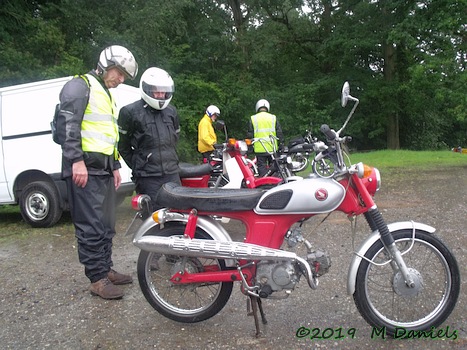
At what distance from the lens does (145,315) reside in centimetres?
343

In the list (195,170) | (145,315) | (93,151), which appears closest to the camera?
(145,315)

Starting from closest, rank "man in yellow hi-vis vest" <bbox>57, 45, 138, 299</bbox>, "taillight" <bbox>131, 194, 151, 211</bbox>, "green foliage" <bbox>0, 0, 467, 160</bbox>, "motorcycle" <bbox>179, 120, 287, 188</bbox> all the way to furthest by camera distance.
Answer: "taillight" <bbox>131, 194, 151, 211</bbox>
"man in yellow hi-vis vest" <bbox>57, 45, 138, 299</bbox>
"motorcycle" <bbox>179, 120, 287, 188</bbox>
"green foliage" <bbox>0, 0, 467, 160</bbox>

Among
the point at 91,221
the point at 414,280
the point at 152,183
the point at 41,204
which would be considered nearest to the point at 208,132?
the point at 41,204

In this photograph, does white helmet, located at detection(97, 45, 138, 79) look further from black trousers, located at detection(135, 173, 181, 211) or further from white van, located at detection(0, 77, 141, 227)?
white van, located at detection(0, 77, 141, 227)

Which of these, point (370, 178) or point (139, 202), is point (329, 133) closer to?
point (370, 178)

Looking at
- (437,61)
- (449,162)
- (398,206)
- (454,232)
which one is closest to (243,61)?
(437,61)

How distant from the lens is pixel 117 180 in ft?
13.3

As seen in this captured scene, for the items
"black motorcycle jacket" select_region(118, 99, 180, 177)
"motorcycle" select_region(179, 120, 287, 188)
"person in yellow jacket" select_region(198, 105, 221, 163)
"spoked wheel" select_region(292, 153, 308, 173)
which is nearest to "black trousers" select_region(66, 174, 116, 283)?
"black motorcycle jacket" select_region(118, 99, 180, 177)

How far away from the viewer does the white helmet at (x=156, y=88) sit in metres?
3.97

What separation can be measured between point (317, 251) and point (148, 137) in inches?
78.4

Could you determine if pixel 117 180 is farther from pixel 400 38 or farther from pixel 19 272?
pixel 400 38

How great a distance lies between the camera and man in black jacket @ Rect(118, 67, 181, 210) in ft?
13.1

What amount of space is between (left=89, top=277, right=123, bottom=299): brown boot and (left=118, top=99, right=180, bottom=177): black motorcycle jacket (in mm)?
1047

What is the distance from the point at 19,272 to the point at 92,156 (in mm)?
1907
